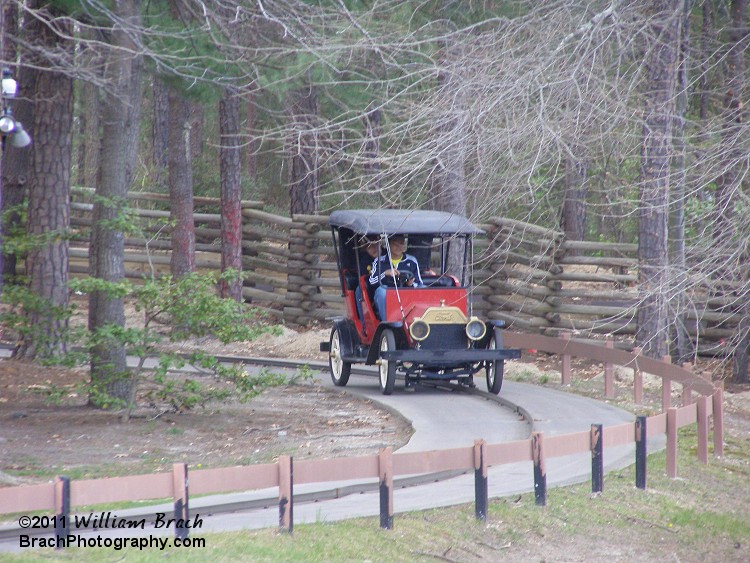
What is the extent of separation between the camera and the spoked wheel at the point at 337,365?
15.2m

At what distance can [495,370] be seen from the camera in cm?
1404

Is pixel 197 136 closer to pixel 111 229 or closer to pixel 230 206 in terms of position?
pixel 230 206

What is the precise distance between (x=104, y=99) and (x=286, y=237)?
1157 centimetres

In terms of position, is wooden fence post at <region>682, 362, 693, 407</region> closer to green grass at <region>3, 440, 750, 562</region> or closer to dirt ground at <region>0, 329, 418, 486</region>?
green grass at <region>3, 440, 750, 562</region>

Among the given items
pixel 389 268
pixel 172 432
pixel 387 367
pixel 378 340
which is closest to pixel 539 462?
pixel 172 432

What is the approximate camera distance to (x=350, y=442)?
11.1 meters

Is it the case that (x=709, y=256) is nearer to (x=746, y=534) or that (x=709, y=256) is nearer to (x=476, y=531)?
(x=746, y=534)

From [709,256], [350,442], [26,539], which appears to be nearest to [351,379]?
[350,442]

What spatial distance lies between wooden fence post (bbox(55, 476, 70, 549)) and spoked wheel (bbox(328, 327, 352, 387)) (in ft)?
29.8

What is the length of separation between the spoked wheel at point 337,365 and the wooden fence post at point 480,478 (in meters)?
7.54

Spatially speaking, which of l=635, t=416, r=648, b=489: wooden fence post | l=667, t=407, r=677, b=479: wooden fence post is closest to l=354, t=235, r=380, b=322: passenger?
l=667, t=407, r=677, b=479: wooden fence post

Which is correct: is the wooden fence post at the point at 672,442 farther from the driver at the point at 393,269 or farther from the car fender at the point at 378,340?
the driver at the point at 393,269

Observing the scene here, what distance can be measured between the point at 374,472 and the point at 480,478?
3.02ft

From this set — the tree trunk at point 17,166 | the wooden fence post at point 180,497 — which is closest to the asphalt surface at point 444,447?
the wooden fence post at point 180,497
